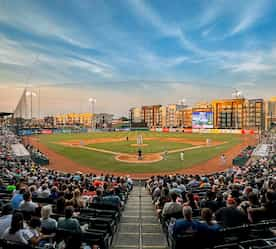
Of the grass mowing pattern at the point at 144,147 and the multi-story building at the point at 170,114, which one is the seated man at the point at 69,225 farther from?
the multi-story building at the point at 170,114

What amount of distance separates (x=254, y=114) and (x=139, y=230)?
118946mm

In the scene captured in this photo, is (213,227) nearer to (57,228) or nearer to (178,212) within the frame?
(178,212)

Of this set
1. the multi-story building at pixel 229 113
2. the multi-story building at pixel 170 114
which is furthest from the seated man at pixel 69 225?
the multi-story building at pixel 170 114

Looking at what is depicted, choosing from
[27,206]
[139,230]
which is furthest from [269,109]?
[27,206]

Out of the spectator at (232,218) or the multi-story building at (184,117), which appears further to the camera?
the multi-story building at (184,117)

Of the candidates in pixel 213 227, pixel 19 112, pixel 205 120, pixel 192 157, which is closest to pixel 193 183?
pixel 213 227

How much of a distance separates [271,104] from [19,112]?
102805 mm

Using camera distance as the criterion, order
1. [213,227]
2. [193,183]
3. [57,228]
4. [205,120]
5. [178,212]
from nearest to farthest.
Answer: [213,227] → [57,228] → [178,212] → [193,183] → [205,120]

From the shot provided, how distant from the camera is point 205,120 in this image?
291 feet

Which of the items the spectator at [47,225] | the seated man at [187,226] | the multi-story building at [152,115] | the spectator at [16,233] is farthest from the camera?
the multi-story building at [152,115]

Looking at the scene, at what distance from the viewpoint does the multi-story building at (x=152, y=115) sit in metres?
163

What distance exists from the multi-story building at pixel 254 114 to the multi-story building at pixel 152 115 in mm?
57062

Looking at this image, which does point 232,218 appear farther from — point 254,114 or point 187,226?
point 254,114

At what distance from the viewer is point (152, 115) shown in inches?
6531
